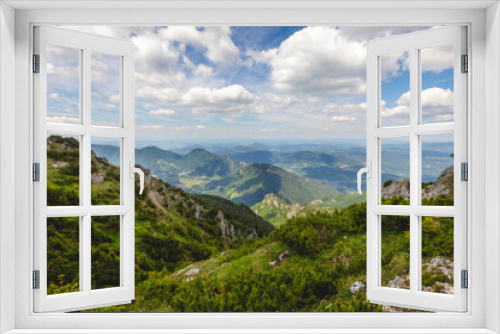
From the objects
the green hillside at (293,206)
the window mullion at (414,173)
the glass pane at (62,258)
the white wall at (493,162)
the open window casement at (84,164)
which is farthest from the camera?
the green hillside at (293,206)

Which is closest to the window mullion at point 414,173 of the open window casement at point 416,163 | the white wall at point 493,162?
the open window casement at point 416,163

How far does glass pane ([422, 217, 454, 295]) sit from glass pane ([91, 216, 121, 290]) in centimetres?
342

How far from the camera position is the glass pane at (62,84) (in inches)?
124

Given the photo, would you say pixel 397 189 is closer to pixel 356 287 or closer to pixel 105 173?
pixel 356 287

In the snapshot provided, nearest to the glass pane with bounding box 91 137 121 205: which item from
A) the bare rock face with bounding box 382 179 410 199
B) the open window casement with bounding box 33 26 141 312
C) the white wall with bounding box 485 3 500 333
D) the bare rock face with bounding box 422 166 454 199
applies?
the open window casement with bounding box 33 26 141 312

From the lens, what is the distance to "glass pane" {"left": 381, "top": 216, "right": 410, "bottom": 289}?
342cm

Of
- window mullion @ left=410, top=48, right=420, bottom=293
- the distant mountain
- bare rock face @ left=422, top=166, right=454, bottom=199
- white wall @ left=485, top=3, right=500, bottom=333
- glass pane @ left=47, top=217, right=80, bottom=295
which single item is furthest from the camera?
the distant mountain

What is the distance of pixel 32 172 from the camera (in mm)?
1753

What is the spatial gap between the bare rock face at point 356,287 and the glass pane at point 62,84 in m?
3.48

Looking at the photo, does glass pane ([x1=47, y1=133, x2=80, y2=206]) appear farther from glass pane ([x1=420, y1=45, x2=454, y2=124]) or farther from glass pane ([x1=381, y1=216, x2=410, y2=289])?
glass pane ([x1=420, y1=45, x2=454, y2=124])

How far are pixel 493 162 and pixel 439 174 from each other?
6.55ft

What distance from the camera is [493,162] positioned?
5.50 feet

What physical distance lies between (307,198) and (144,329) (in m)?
4.26

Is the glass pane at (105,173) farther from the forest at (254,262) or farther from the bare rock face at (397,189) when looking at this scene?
the bare rock face at (397,189)
